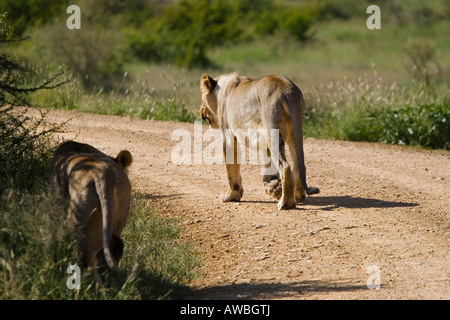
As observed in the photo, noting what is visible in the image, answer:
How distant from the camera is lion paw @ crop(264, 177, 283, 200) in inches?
345

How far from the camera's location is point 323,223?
7.98 meters

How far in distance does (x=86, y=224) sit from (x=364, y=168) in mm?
6087

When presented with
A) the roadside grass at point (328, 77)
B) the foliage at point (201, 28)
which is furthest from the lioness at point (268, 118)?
the foliage at point (201, 28)

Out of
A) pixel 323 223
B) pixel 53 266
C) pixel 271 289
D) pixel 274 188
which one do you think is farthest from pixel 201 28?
pixel 53 266

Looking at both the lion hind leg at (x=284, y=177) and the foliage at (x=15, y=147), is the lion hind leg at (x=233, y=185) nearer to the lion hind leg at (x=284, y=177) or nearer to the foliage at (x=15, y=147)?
the lion hind leg at (x=284, y=177)

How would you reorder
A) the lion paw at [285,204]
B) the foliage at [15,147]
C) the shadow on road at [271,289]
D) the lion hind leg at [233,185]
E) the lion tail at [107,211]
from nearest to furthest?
the lion tail at [107,211], the shadow on road at [271,289], the foliage at [15,147], the lion paw at [285,204], the lion hind leg at [233,185]

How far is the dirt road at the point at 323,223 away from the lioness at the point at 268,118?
244 millimetres

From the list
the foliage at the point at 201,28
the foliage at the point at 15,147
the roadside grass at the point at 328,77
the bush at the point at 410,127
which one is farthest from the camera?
the foliage at the point at 201,28

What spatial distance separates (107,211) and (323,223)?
10.7ft

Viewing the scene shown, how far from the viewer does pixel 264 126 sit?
841 centimetres

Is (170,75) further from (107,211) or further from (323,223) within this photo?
(107,211)

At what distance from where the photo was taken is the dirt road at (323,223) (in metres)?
6.22

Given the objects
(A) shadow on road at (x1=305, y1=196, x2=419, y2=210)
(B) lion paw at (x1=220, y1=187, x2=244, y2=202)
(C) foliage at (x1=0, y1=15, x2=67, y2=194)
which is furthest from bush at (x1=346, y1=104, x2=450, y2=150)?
(C) foliage at (x1=0, y1=15, x2=67, y2=194)
